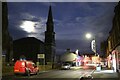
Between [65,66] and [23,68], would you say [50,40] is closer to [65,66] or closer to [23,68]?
[65,66]

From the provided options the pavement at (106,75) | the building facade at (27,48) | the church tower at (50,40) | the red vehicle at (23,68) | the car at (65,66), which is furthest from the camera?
the car at (65,66)

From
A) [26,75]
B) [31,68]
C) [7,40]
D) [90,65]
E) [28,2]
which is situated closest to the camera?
[28,2]

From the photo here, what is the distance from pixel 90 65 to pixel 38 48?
308 inches

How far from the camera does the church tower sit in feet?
67.7

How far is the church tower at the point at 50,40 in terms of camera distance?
2063 cm

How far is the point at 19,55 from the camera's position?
21.1 meters

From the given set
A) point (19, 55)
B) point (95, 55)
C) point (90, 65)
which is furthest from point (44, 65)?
point (95, 55)

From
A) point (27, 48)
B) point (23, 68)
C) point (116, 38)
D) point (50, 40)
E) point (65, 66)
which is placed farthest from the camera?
point (65, 66)

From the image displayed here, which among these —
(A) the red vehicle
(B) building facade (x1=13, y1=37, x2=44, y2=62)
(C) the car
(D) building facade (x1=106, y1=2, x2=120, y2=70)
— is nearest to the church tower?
(B) building facade (x1=13, y1=37, x2=44, y2=62)

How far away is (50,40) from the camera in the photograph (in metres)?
24.8

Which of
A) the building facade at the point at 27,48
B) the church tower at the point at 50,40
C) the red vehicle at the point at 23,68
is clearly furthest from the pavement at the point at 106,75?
the building facade at the point at 27,48

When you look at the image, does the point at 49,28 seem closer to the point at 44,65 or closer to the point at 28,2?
the point at 44,65

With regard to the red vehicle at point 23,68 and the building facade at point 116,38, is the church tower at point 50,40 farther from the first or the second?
the building facade at point 116,38

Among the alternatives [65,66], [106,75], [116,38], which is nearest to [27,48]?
[65,66]
